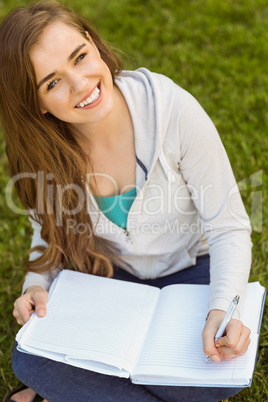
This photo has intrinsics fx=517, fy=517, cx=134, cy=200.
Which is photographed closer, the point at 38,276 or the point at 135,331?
the point at 135,331

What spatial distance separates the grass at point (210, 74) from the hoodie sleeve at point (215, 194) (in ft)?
1.66

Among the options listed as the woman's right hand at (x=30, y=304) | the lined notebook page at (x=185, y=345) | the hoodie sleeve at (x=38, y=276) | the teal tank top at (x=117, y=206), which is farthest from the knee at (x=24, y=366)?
the teal tank top at (x=117, y=206)

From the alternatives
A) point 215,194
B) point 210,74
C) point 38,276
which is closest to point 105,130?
point 215,194

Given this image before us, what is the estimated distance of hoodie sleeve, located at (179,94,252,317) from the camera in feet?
5.35

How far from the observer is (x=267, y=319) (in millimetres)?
2062

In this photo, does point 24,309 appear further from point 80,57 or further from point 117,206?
point 80,57

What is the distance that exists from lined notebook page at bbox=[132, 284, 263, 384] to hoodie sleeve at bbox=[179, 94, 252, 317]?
9cm

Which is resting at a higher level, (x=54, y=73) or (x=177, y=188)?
(x=54, y=73)

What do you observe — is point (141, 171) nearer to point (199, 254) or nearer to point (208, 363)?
point (199, 254)

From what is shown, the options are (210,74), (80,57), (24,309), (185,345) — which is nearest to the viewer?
(185,345)

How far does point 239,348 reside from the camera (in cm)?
137

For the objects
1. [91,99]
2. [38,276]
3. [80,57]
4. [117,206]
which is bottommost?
[38,276]

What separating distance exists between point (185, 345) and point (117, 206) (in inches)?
21.5

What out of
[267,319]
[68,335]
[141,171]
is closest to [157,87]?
[141,171]
